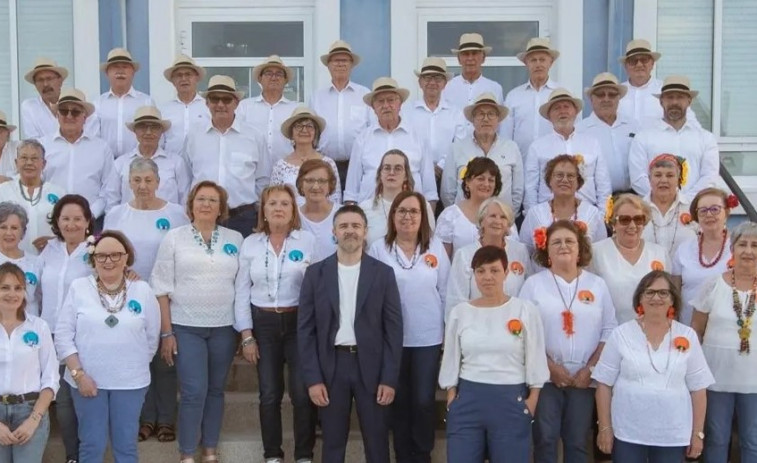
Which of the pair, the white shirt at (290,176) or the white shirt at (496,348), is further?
the white shirt at (290,176)

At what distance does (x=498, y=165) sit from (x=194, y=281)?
2197 millimetres

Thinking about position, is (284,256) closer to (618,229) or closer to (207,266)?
(207,266)

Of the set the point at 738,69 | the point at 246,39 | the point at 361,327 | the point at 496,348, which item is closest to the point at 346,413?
the point at 361,327

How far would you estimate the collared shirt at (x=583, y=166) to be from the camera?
658 centimetres

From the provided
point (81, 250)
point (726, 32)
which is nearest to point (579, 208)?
point (81, 250)

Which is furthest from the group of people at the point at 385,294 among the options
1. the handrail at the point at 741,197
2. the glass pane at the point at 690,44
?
the glass pane at the point at 690,44

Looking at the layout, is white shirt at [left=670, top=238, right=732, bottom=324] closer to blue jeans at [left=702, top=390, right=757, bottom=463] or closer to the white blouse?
the white blouse

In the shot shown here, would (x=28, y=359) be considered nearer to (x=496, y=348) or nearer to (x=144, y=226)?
(x=144, y=226)

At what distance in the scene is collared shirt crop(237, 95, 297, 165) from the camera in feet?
24.0

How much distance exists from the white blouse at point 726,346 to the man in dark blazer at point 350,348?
1.71 m

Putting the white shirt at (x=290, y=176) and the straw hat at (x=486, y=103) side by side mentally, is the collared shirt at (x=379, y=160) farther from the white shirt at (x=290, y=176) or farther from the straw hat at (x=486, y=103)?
the straw hat at (x=486, y=103)

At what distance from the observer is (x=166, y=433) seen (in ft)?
19.3

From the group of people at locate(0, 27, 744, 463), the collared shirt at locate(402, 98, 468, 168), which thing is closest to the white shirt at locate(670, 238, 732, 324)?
the group of people at locate(0, 27, 744, 463)

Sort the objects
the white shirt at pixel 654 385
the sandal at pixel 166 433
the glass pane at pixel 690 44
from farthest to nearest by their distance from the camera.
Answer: the glass pane at pixel 690 44
the sandal at pixel 166 433
the white shirt at pixel 654 385
